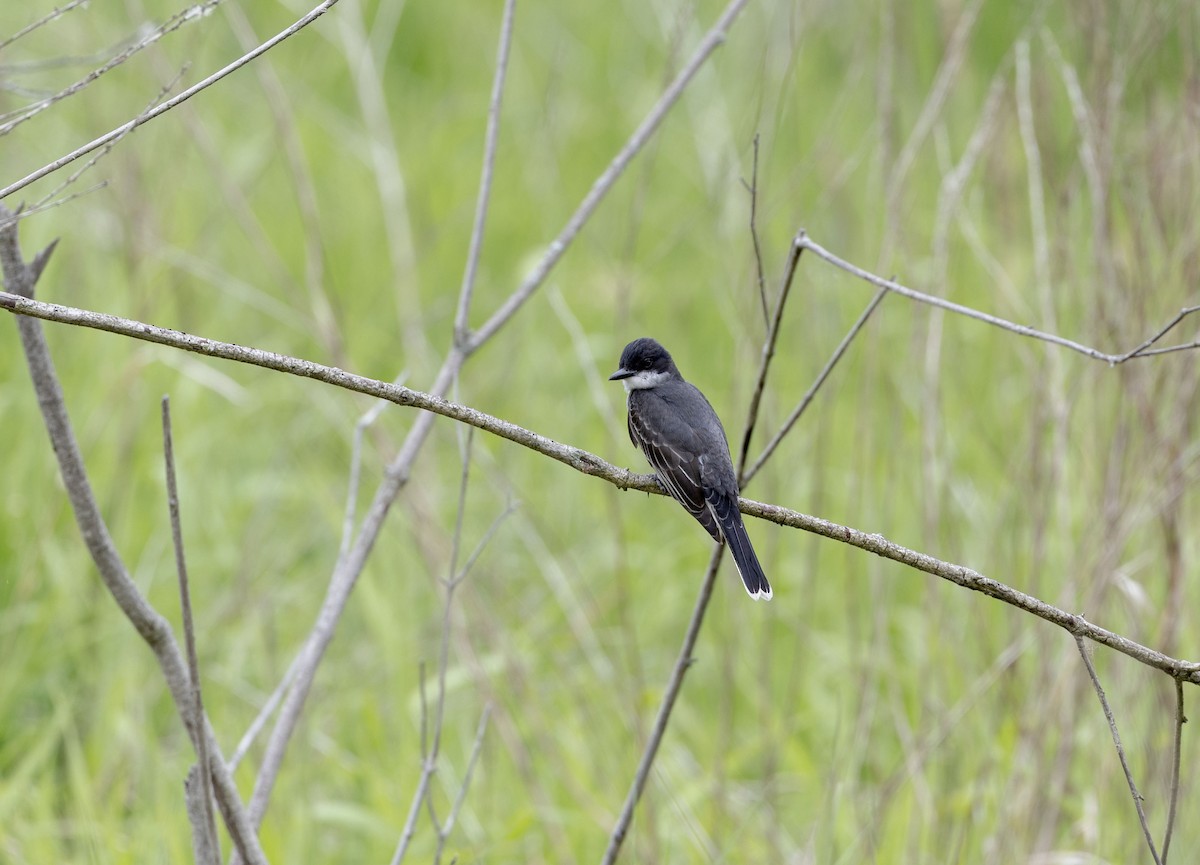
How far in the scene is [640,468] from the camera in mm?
5016

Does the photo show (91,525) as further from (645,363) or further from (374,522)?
(645,363)

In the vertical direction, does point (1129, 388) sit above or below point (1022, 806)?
above

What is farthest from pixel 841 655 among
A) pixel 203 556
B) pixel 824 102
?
pixel 824 102

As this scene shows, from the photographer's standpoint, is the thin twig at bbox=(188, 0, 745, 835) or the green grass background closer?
the thin twig at bbox=(188, 0, 745, 835)

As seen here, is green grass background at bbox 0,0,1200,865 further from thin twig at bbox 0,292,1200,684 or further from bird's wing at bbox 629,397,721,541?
thin twig at bbox 0,292,1200,684

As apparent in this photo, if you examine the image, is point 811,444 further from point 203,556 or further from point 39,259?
point 39,259

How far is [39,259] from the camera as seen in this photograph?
2.26m

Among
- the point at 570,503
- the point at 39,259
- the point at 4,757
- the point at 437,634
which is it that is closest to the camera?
the point at 39,259

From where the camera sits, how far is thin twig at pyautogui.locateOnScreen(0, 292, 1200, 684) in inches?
63.6

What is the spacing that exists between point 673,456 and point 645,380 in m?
0.65

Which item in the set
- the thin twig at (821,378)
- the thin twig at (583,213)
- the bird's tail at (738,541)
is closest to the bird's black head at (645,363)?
the bird's tail at (738,541)

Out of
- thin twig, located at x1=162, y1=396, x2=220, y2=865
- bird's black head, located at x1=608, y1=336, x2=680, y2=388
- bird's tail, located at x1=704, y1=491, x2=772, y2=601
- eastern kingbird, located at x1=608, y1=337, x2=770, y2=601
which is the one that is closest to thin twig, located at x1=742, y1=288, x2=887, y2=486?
eastern kingbird, located at x1=608, y1=337, x2=770, y2=601

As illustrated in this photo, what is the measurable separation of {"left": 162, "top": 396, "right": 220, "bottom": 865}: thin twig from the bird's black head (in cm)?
212

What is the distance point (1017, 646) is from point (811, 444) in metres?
1.54
